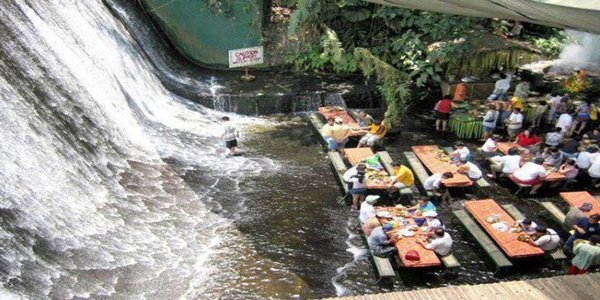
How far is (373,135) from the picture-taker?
1536cm

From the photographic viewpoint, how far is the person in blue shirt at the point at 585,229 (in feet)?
34.6

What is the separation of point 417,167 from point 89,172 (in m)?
8.18

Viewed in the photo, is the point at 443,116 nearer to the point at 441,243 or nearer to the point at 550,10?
the point at 441,243

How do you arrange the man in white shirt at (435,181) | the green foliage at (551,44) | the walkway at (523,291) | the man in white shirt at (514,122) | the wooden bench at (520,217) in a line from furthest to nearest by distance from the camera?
1. the green foliage at (551,44)
2. the man in white shirt at (514,122)
3. the man in white shirt at (435,181)
4. the wooden bench at (520,217)
5. the walkway at (523,291)

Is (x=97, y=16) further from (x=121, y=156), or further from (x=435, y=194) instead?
(x=435, y=194)

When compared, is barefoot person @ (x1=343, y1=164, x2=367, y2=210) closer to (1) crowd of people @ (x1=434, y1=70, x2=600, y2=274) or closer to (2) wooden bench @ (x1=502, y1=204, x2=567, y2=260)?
(1) crowd of people @ (x1=434, y1=70, x2=600, y2=274)

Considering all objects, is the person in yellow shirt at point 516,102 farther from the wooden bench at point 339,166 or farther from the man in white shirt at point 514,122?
the wooden bench at point 339,166

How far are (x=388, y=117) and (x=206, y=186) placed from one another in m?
6.29

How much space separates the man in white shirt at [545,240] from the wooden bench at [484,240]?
0.68 metres

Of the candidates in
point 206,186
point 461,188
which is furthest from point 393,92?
point 206,186

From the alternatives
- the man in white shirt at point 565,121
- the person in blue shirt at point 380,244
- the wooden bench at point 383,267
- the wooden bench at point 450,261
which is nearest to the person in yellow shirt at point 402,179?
the person in blue shirt at point 380,244

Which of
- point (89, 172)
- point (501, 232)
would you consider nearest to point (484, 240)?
point (501, 232)

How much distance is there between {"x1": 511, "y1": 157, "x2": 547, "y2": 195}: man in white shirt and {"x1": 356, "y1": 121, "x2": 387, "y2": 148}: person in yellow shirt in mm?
3935

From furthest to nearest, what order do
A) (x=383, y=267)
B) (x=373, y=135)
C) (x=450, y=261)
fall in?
(x=373, y=135) < (x=450, y=261) < (x=383, y=267)
